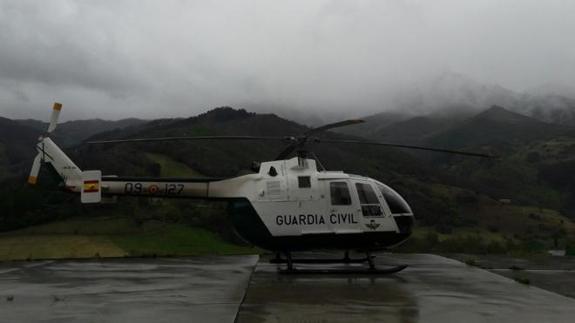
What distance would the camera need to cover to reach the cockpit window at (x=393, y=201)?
46.4 feet

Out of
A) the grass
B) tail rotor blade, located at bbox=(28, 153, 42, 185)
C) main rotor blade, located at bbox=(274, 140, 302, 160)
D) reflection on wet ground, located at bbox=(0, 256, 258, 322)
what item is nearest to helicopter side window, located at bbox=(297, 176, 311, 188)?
main rotor blade, located at bbox=(274, 140, 302, 160)

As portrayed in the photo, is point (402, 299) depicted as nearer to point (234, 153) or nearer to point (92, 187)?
point (92, 187)

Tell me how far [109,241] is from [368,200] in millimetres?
11055

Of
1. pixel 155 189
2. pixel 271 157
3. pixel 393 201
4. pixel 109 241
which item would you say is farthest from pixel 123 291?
pixel 271 157

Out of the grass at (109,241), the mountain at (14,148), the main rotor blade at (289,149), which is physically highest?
the mountain at (14,148)

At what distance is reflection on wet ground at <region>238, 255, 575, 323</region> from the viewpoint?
8.29 metres

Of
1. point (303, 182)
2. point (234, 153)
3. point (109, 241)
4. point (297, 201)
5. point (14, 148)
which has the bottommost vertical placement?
point (109, 241)

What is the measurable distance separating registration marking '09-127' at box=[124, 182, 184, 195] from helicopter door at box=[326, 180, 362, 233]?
4.15 metres

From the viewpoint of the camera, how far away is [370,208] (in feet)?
45.6

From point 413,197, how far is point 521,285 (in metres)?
41.6

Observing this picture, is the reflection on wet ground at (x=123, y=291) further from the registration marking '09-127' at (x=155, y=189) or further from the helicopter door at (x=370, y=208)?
the helicopter door at (x=370, y=208)

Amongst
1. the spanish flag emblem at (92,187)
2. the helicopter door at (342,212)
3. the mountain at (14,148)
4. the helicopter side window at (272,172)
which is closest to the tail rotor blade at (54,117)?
the spanish flag emblem at (92,187)

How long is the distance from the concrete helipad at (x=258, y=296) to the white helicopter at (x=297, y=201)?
1028 mm

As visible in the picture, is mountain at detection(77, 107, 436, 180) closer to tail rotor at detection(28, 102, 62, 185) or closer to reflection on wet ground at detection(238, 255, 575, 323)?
tail rotor at detection(28, 102, 62, 185)
